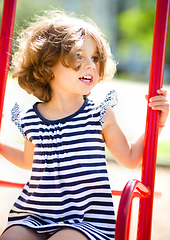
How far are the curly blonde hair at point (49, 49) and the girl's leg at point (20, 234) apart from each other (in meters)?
0.42

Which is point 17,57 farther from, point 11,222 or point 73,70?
point 11,222

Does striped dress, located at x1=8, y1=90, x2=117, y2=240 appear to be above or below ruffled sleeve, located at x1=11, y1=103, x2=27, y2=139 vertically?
below

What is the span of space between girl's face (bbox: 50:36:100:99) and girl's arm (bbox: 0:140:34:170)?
24 centimetres

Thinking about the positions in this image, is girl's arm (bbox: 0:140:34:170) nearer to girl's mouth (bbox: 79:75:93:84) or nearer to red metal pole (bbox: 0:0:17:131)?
red metal pole (bbox: 0:0:17:131)

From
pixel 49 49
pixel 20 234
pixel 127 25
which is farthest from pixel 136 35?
pixel 20 234

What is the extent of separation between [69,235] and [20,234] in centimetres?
14

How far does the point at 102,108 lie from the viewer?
3.02 feet

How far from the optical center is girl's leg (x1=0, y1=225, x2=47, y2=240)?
793mm

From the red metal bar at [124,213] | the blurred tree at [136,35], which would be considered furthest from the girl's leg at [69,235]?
the blurred tree at [136,35]

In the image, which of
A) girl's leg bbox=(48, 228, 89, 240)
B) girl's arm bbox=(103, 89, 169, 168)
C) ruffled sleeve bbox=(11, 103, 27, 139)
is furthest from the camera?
ruffled sleeve bbox=(11, 103, 27, 139)

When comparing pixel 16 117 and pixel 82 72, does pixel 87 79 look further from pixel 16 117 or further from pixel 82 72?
pixel 16 117

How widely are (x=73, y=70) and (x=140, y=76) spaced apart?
10731 millimetres

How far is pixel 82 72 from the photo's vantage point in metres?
0.91

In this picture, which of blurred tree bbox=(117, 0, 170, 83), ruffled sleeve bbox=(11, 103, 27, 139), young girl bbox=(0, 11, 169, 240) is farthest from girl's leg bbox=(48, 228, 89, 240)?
blurred tree bbox=(117, 0, 170, 83)
